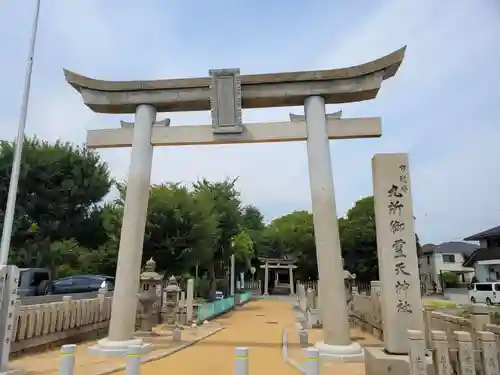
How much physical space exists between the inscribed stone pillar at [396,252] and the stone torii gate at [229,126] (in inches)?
119

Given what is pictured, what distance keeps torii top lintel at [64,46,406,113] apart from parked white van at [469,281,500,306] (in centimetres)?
2269

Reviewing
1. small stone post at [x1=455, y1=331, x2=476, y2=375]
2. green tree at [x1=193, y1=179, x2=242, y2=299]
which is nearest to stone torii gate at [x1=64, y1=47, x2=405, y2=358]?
small stone post at [x1=455, y1=331, x2=476, y2=375]

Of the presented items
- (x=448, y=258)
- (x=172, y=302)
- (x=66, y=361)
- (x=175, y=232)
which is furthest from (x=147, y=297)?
(x=448, y=258)

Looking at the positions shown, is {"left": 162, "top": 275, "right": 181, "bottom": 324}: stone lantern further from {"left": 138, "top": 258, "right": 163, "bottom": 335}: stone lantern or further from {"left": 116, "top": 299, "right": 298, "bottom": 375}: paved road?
{"left": 138, "top": 258, "right": 163, "bottom": 335}: stone lantern

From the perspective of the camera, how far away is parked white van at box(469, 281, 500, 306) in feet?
91.9

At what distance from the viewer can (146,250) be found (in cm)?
2236

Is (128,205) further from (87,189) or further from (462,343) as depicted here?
(87,189)

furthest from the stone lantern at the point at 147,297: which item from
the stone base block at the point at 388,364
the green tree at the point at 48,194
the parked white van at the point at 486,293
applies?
the parked white van at the point at 486,293

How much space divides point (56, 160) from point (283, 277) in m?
33.4

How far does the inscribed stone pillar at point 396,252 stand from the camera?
715 centimetres

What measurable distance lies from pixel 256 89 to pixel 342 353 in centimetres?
741

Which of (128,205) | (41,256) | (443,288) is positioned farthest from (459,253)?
(128,205)

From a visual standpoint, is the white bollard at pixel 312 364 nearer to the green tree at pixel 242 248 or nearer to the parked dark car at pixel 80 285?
the parked dark car at pixel 80 285

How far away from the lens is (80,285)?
1920 cm
